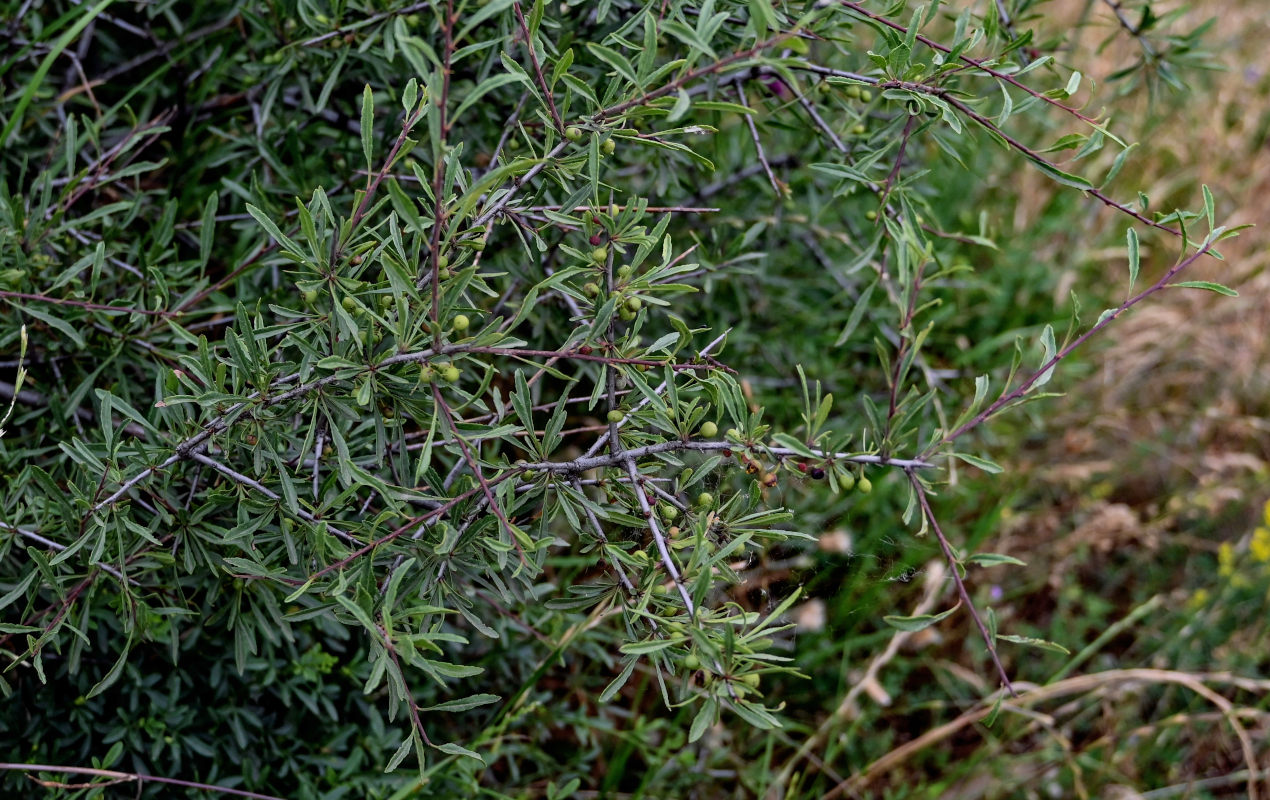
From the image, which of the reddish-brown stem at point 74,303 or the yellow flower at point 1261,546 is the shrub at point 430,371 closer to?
the reddish-brown stem at point 74,303

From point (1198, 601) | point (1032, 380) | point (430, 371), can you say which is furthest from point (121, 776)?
point (1198, 601)

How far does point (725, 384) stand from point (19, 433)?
106cm

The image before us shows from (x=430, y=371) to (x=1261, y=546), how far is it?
2.24 meters

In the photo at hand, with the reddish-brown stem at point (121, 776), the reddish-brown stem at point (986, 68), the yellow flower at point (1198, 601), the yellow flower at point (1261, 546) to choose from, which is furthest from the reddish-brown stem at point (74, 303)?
the yellow flower at point (1261, 546)

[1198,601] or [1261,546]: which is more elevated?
[1261,546]

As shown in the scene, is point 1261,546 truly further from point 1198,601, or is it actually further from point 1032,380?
point 1032,380

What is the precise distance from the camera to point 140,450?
1087 mm

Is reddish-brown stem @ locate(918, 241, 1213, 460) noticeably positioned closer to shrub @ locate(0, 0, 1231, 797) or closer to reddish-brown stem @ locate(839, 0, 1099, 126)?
shrub @ locate(0, 0, 1231, 797)

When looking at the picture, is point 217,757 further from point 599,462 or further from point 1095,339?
point 1095,339

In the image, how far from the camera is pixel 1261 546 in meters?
2.32

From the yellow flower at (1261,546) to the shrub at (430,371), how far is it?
916 millimetres

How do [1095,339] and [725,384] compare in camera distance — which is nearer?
[725,384]

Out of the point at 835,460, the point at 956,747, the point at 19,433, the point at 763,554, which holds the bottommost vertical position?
the point at 956,747

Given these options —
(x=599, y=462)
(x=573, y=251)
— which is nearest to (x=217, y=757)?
(x=599, y=462)
